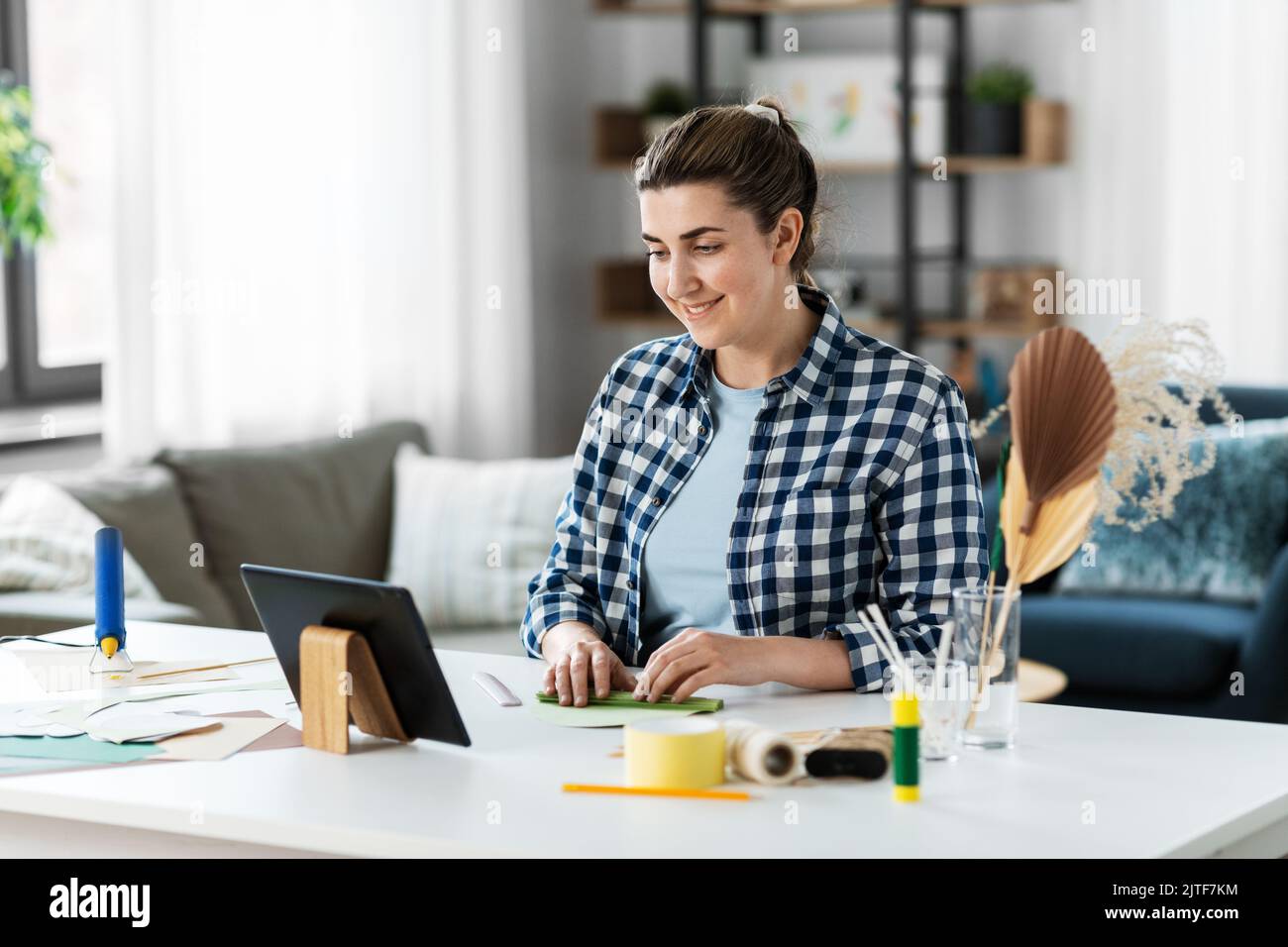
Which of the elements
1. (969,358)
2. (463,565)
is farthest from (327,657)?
(969,358)

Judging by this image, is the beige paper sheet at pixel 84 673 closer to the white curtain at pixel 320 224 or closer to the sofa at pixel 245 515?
the sofa at pixel 245 515

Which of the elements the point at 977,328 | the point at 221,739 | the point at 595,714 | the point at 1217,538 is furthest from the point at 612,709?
the point at 977,328

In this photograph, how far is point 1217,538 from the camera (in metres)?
3.92

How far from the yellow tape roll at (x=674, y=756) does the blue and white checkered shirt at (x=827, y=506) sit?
37cm

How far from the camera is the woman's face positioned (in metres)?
1.98

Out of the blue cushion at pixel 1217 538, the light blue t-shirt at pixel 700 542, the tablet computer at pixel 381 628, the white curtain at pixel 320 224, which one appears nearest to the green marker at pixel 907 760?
the tablet computer at pixel 381 628

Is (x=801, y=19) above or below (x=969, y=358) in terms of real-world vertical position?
above

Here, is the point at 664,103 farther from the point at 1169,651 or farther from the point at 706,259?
the point at 706,259

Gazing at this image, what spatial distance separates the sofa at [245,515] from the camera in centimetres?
353

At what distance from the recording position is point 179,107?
387 cm

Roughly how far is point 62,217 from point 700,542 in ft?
8.40

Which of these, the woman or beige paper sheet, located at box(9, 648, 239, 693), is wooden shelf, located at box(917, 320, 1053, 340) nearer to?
the woman

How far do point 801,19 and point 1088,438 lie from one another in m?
3.73
